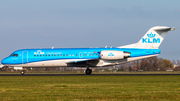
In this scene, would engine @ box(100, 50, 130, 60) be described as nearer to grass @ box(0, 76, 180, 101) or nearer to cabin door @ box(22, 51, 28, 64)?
cabin door @ box(22, 51, 28, 64)

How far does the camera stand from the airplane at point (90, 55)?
42706 mm

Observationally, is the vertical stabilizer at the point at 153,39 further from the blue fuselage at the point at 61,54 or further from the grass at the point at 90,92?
the grass at the point at 90,92

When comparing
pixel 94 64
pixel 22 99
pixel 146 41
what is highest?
pixel 146 41

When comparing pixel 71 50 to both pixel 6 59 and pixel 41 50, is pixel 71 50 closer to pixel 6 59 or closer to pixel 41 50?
pixel 41 50

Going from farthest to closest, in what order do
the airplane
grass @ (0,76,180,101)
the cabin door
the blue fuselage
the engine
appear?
the cabin door
the blue fuselage
the airplane
the engine
grass @ (0,76,180,101)

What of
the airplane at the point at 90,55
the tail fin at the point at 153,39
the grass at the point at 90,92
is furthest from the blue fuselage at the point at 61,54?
the grass at the point at 90,92

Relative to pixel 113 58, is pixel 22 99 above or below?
below

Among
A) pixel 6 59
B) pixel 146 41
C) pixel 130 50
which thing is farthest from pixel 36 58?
pixel 146 41

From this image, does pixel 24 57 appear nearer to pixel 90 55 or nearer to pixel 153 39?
pixel 90 55

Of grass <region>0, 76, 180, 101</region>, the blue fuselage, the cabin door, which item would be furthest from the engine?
grass <region>0, 76, 180, 101</region>

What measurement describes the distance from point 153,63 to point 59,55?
50.6 meters

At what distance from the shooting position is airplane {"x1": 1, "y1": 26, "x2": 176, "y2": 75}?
42706 mm

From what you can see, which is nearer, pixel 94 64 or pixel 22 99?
pixel 22 99

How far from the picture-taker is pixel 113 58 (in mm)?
42219
